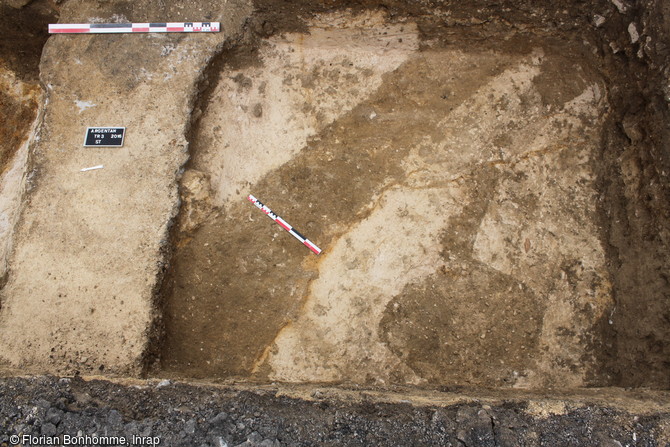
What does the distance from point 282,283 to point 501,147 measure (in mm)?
1661

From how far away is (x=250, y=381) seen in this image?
2701 mm

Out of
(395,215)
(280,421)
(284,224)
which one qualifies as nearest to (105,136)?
(284,224)

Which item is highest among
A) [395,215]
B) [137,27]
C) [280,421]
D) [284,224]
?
[137,27]

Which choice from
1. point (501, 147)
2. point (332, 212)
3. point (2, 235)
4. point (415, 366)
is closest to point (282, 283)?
point (332, 212)

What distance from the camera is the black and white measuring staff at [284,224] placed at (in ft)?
9.88

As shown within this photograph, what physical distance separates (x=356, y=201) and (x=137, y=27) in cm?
174

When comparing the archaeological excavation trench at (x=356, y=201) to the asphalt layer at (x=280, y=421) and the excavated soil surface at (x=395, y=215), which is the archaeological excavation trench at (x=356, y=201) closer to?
the excavated soil surface at (x=395, y=215)

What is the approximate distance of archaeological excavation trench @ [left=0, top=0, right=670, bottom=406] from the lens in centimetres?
270

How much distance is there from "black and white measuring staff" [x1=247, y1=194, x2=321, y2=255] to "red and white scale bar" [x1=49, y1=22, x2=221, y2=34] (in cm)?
107

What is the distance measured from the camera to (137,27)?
299 centimetres

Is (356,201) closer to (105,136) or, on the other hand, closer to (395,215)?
(395,215)

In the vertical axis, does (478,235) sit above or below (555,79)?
below

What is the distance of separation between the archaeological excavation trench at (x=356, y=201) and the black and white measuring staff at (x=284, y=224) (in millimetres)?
45

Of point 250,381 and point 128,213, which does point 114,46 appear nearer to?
point 128,213
